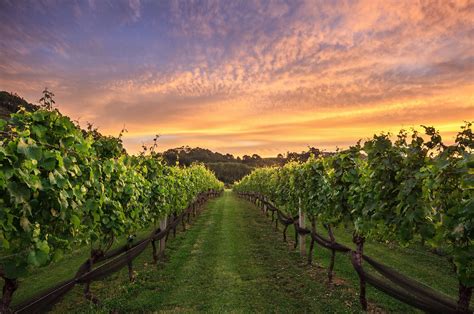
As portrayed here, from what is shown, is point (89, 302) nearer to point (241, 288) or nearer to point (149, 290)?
point (149, 290)

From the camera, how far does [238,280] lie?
10.5 meters

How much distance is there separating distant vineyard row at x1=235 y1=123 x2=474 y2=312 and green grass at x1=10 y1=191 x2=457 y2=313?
1841mm

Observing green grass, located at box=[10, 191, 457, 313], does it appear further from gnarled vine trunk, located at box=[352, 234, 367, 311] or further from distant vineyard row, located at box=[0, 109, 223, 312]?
distant vineyard row, located at box=[0, 109, 223, 312]

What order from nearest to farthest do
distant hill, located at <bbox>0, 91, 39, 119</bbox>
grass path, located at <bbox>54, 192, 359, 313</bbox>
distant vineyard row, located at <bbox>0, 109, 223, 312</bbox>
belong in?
1. distant vineyard row, located at <bbox>0, 109, 223, 312</bbox>
2. distant hill, located at <bbox>0, 91, 39, 119</bbox>
3. grass path, located at <bbox>54, 192, 359, 313</bbox>

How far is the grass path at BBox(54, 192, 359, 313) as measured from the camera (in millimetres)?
8438

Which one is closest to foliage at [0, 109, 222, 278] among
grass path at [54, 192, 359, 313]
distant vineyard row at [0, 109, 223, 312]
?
distant vineyard row at [0, 109, 223, 312]

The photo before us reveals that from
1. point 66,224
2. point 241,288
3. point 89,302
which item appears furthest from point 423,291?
point 89,302

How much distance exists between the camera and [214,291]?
31.3 ft

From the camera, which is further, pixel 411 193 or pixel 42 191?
pixel 411 193

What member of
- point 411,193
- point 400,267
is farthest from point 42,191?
point 400,267

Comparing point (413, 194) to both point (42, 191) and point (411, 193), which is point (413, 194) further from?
point (42, 191)

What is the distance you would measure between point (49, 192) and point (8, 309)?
1.90m

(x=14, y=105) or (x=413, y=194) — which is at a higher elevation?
(x=14, y=105)

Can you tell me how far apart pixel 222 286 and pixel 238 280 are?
74 centimetres
